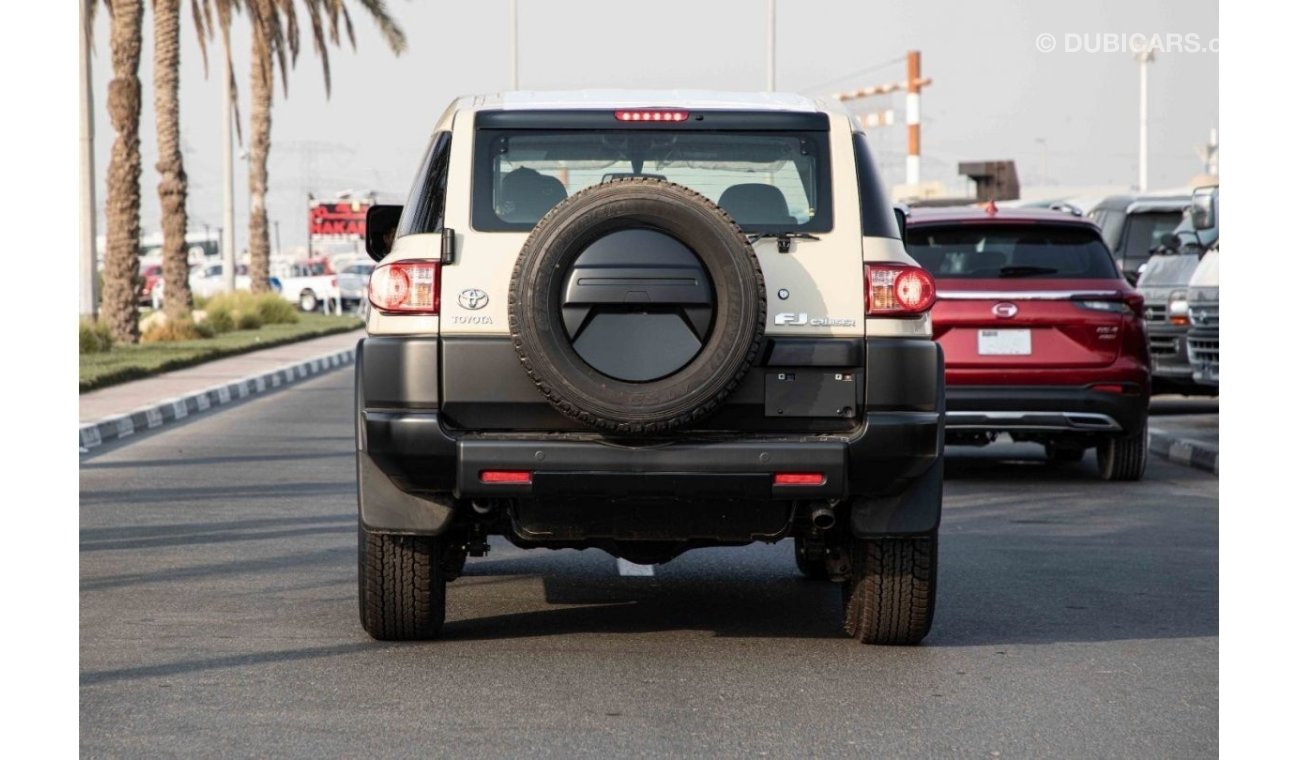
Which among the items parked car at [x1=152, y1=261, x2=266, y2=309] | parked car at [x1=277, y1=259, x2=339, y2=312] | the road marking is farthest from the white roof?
parked car at [x1=152, y1=261, x2=266, y2=309]

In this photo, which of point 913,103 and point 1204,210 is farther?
point 913,103

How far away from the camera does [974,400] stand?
12.3 metres

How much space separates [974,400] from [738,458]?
6.23 m

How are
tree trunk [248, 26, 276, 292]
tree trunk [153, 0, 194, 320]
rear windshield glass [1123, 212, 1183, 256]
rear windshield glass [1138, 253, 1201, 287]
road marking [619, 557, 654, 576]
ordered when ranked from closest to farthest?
road marking [619, 557, 654, 576] < rear windshield glass [1138, 253, 1201, 287] < rear windshield glass [1123, 212, 1183, 256] < tree trunk [153, 0, 194, 320] < tree trunk [248, 26, 276, 292]

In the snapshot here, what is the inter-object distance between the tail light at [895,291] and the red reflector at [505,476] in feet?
4.10

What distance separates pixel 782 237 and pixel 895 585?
1288 mm

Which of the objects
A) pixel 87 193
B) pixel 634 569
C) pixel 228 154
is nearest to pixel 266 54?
pixel 228 154

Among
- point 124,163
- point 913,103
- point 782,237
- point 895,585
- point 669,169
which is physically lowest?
point 895,585

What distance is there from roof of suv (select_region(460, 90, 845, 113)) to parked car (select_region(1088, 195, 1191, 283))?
48.6 ft

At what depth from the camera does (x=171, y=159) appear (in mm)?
33438

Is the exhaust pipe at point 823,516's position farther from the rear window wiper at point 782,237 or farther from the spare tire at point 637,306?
the rear window wiper at point 782,237

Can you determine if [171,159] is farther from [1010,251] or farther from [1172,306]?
[1010,251]

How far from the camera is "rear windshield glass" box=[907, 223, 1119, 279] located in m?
12.6

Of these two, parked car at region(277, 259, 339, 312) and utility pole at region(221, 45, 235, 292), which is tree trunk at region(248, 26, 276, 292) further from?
parked car at region(277, 259, 339, 312)
